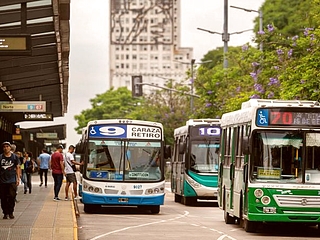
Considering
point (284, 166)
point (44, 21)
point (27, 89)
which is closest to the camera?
point (284, 166)

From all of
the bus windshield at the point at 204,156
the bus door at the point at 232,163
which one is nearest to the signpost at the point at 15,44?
the bus door at the point at 232,163

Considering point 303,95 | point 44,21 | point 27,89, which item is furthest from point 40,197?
point 44,21

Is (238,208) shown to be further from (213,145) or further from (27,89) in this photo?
(27,89)

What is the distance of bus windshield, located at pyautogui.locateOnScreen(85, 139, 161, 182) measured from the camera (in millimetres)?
31250

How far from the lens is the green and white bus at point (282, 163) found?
22750 mm

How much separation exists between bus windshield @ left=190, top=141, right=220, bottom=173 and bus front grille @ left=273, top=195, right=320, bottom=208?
46.1ft

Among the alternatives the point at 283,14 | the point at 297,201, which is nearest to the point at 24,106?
the point at 297,201

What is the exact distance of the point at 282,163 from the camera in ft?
75.2

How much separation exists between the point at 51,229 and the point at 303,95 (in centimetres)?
1384

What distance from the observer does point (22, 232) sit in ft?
70.1

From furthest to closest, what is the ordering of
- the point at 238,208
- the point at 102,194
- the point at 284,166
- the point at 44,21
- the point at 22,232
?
the point at 102,194, the point at 44,21, the point at 238,208, the point at 284,166, the point at 22,232

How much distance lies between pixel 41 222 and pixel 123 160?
7507mm

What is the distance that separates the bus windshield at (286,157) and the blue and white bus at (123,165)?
857 cm

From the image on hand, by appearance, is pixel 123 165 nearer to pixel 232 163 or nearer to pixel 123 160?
pixel 123 160
